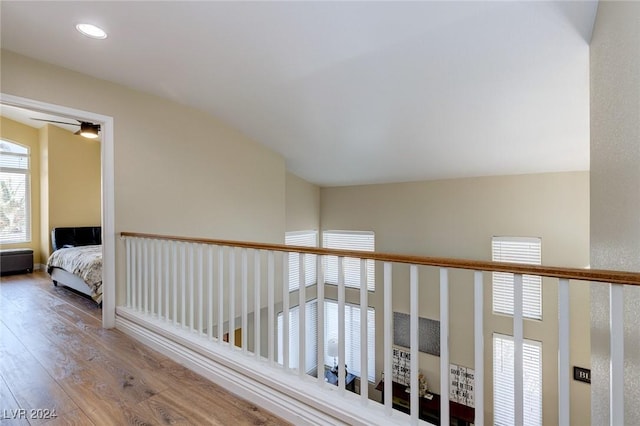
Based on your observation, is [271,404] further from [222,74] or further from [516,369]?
[222,74]

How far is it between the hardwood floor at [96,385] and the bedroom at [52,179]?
147 inches

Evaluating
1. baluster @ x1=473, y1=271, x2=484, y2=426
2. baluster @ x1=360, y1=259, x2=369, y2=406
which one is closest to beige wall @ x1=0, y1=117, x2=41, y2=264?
baluster @ x1=360, y1=259, x2=369, y2=406

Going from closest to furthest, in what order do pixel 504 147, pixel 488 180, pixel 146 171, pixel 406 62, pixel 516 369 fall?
pixel 516 369
pixel 406 62
pixel 146 171
pixel 504 147
pixel 488 180

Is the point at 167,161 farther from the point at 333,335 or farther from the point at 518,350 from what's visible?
the point at 333,335

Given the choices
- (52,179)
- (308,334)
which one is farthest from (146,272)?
(52,179)

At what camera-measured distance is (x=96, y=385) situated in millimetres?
2066

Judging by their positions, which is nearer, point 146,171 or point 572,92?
point 572,92

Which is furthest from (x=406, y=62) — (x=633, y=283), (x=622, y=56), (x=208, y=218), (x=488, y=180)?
(x=488, y=180)

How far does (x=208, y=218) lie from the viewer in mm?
4043

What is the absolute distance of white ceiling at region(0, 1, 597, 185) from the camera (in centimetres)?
202

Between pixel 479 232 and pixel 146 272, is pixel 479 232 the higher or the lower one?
the higher one

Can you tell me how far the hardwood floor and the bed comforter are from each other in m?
0.60

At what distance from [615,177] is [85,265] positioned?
5214mm

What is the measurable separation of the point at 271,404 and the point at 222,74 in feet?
9.11
